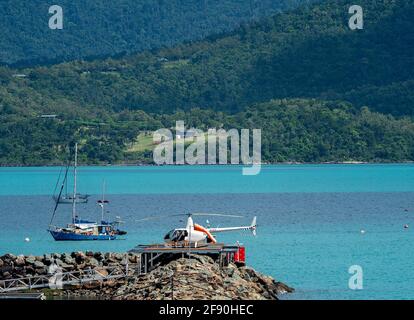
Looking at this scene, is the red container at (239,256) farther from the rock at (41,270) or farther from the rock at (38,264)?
the rock at (38,264)

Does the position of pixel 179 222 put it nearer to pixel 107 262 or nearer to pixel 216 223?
pixel 216 223

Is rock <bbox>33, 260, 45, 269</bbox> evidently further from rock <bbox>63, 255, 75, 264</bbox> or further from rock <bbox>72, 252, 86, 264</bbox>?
rock <bbox>72, 252, 86, 264</bbox>

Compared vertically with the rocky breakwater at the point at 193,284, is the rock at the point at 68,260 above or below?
below

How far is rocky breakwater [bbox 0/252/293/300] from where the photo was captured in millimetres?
28891

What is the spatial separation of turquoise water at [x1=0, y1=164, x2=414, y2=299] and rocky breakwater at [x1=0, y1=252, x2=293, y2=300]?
6.17 meters

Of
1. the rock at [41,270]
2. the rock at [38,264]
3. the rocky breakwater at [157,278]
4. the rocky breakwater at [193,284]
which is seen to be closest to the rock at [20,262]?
the rocky breakwater at [157,278]

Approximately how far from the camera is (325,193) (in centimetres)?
13438

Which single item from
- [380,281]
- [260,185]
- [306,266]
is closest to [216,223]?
[306,266]

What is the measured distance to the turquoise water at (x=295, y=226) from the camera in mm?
48500

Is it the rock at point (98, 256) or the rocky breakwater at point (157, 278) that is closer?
the rocky breakwater at point (157, 278)

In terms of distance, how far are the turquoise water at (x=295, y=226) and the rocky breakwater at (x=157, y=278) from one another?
20.2ft
